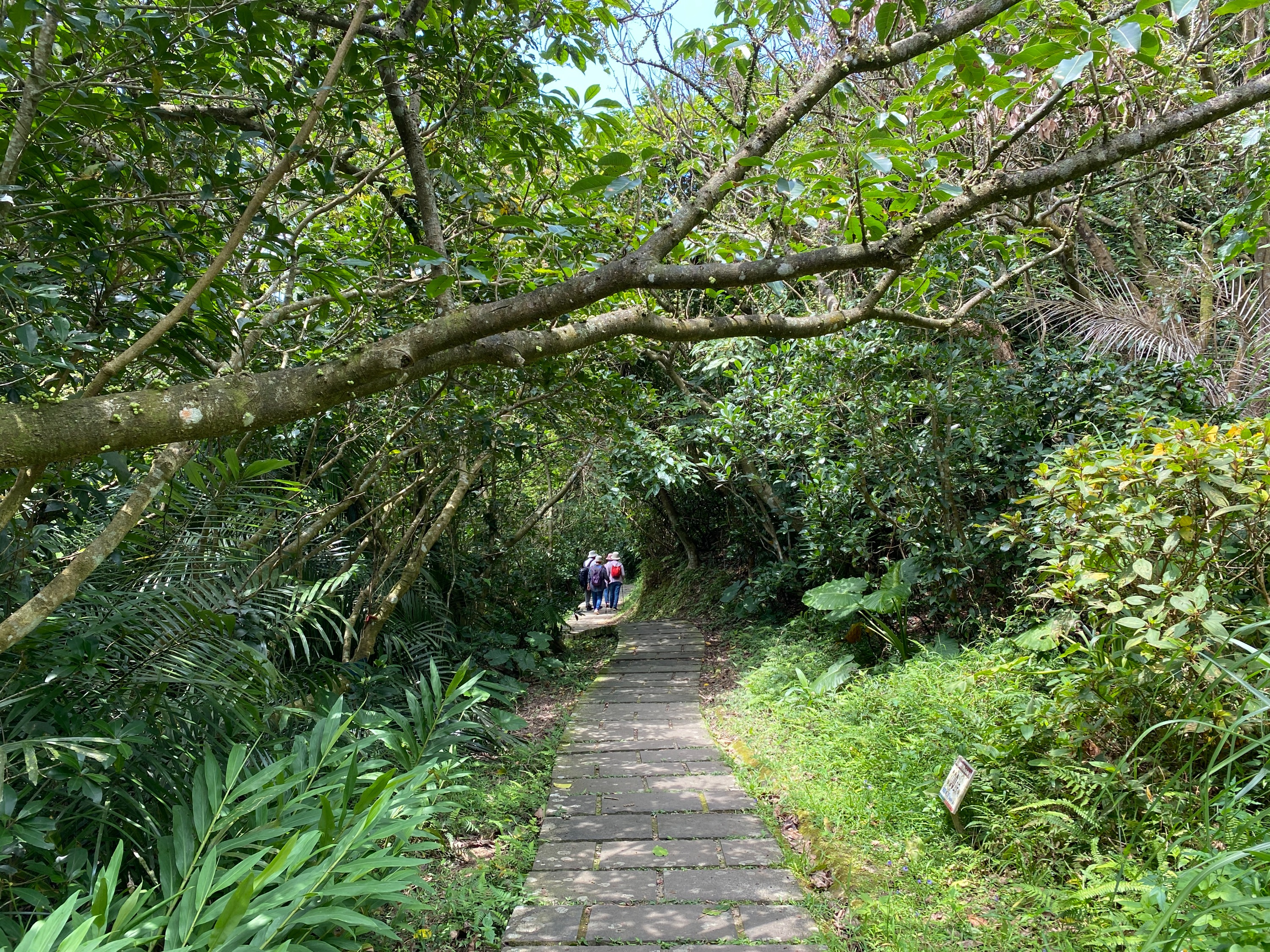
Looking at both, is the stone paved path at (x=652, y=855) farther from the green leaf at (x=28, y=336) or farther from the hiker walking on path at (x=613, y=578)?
the hiker walking on path at (x=613, y=578)

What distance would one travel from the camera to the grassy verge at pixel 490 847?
265 cm

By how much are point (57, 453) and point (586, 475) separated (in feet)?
22.4

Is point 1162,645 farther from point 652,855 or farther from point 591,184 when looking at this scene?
point 591,184

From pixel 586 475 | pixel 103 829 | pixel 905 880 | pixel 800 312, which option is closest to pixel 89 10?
pixel 103 829

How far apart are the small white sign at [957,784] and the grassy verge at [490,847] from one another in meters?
1.68

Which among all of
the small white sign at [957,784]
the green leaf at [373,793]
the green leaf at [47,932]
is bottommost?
the small white sign at [957,784]

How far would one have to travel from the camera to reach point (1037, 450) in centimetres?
484

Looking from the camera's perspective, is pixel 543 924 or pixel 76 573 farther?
pixel 543 924

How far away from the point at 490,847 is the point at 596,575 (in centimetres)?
961

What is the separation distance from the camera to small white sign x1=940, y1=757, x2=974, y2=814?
280 centimetres

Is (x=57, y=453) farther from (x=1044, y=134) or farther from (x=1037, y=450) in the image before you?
(x=1044, y=134)

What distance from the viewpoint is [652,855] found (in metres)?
3.22

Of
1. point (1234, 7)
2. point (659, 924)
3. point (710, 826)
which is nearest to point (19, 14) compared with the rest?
point (1234, 7)

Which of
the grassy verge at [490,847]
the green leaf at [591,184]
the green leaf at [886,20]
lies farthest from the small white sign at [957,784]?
the green leaf at [886,20]
